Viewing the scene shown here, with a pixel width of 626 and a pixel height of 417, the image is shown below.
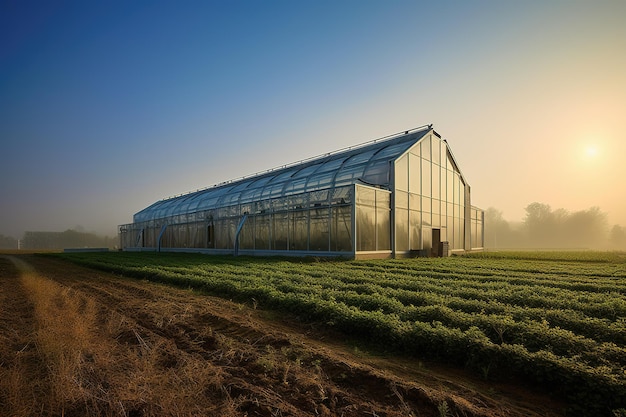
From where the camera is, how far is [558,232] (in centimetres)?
12256

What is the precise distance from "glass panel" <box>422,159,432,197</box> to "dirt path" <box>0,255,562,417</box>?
2638 cm

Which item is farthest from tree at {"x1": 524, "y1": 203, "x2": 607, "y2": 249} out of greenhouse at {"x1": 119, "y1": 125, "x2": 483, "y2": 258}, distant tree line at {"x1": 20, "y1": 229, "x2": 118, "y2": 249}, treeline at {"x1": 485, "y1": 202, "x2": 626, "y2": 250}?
distant tree line at {"x1": 20, "y1": 229, "x2": 118, "y2": 249}

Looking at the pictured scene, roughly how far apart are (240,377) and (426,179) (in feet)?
99.6

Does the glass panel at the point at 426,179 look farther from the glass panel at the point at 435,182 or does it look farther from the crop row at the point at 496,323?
the crop row at the point at 496,323

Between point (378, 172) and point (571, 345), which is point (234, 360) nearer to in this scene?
point (571, 345)

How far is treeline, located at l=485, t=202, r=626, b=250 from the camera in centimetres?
11600

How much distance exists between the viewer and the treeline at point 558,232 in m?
116

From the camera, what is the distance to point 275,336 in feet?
24.3

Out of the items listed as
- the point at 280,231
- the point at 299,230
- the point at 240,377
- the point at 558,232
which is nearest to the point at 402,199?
the point at 299,230

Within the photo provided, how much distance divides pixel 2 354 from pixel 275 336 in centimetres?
509

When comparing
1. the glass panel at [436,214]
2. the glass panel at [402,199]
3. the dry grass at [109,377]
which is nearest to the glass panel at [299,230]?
the glass panel at [402,199]

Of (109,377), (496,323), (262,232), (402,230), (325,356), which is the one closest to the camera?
(109,377)

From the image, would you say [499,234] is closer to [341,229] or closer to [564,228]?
[564,228]

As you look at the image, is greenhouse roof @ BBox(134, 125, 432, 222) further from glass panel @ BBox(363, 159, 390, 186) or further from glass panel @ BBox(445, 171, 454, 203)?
glass panel @ BBox(445, 171, 454, 203)
